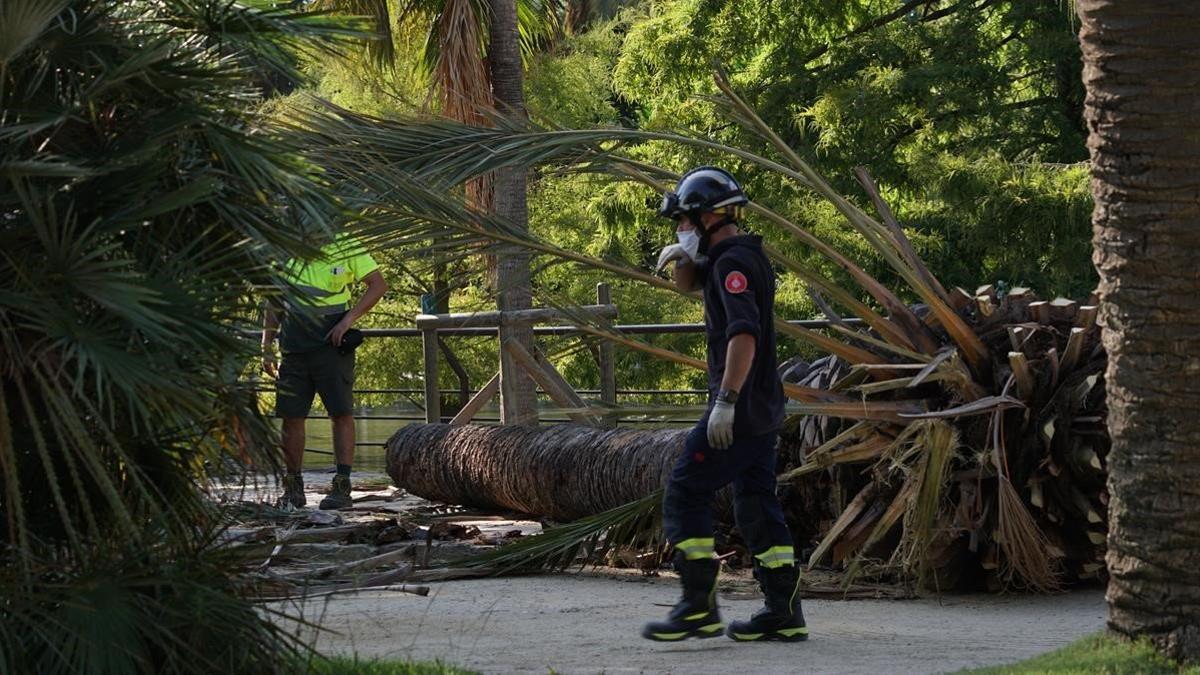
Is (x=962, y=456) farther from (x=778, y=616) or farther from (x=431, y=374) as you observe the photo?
(x=431, y=374)

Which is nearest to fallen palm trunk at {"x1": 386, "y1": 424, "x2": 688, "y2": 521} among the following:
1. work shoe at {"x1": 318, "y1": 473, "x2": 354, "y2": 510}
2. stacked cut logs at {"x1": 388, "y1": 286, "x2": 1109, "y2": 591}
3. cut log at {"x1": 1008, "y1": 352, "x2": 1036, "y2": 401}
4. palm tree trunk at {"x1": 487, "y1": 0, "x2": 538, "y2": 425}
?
stacked cut logs at {"x1": 388, "y1": 286, "x2": 1109, "y2": 591}

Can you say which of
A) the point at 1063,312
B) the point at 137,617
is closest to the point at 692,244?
the point at 1063,312

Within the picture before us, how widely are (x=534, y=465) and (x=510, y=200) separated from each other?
4828 millimetres

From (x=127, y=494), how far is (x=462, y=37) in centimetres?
1017

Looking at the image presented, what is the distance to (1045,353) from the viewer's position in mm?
7477

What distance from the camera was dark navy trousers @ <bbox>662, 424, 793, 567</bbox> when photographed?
19.4ft

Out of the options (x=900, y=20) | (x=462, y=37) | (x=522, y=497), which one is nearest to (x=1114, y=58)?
(x=522, y=497)

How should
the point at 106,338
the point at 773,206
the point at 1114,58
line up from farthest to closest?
the point at 773,206
the point at 1114,58
the point at 106,338

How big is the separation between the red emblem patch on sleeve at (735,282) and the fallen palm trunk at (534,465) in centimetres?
226

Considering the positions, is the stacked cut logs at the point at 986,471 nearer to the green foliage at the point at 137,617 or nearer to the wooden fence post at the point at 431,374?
the green foliage at the point at 137,617

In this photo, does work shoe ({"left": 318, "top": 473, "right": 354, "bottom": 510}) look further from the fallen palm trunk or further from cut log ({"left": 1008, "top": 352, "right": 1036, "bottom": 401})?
cut log ({"left": 1008, "top": 352, "right": 1036, "bottom": 401})

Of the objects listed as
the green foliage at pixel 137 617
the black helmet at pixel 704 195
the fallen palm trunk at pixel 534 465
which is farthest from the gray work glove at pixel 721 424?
the fallen palm trunk at pixel 534 465

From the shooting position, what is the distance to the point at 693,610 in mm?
5777

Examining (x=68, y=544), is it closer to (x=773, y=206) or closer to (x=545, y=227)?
(x=773, y=206)
